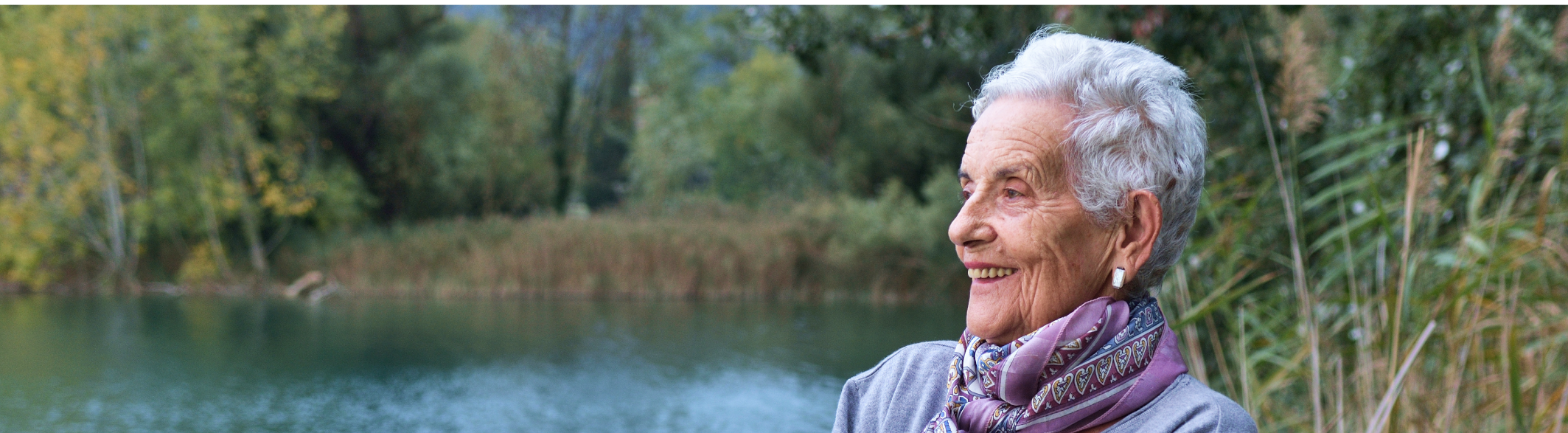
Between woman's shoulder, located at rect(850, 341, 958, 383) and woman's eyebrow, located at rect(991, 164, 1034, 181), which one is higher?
woman's eyebrow, located at rect(991, 164, 1034, 181)

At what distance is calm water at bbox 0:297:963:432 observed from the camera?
5746 mm

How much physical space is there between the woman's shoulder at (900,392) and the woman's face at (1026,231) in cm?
11

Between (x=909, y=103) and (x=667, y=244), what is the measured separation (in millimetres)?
3247

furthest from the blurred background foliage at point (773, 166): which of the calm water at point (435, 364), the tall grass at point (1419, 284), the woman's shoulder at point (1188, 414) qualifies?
the calm water at point (435, 364)

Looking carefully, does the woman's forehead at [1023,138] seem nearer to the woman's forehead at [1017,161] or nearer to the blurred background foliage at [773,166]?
the woman's forehead at [1017,161]

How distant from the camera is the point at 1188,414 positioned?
995mm

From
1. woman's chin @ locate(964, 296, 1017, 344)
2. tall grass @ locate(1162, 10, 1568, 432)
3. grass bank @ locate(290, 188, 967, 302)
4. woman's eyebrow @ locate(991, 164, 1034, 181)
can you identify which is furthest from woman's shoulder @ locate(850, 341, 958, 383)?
grass bank @ locate(290, 188, 967, 302)

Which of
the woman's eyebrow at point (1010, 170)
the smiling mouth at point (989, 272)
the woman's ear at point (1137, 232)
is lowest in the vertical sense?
the smiling mouth at point (989, 272)

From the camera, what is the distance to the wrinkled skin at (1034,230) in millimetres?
1082

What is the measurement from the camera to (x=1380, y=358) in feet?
6.79

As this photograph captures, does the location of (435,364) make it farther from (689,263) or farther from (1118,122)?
(1118,122)

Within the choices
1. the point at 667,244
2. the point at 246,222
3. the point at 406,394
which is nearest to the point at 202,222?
the point at 246,222

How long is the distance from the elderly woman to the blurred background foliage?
0.88m

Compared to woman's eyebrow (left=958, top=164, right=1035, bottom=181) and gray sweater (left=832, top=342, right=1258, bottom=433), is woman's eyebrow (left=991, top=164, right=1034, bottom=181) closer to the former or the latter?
woman's eyebrow (left=958, top=164, right=1035, bottom=181)
